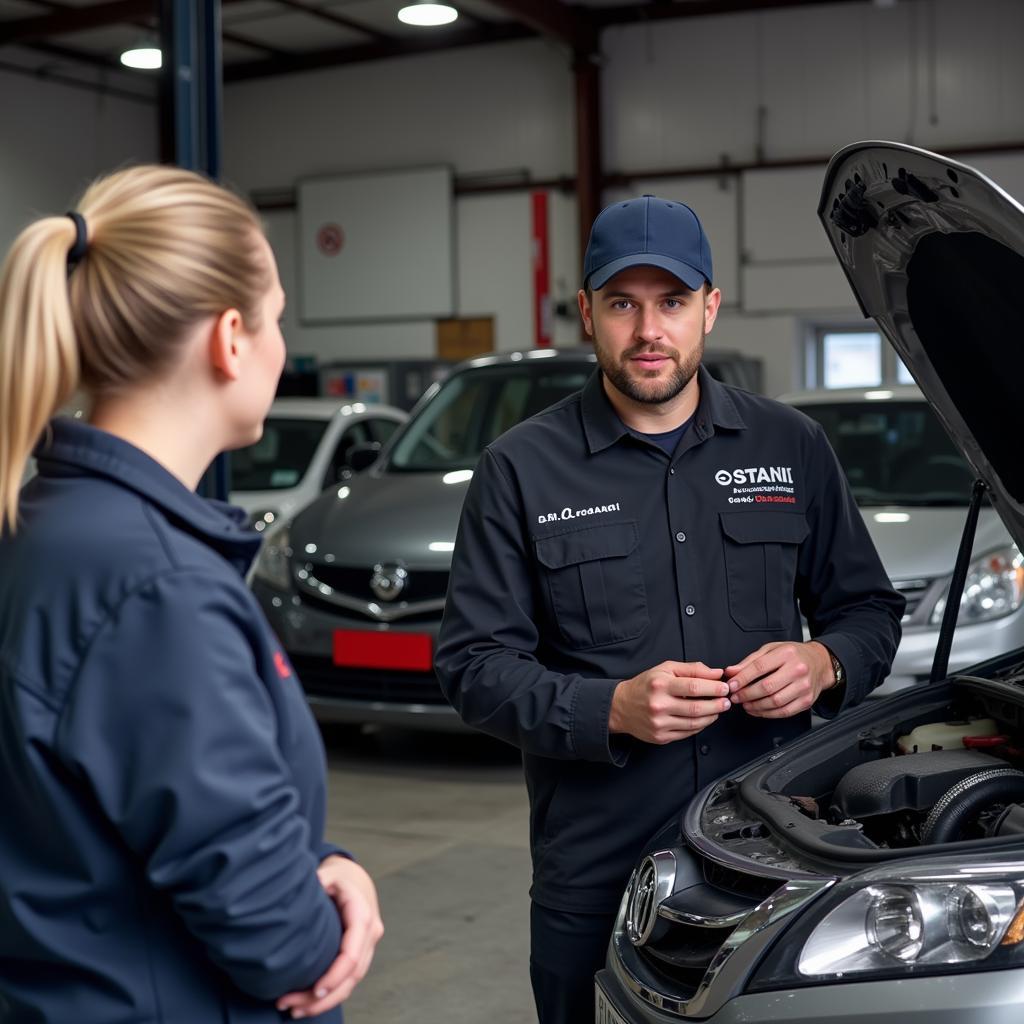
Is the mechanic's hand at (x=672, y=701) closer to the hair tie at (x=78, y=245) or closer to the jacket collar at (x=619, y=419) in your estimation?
the jacket collar at (x=619, y=419)

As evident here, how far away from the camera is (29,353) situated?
1.17 meters

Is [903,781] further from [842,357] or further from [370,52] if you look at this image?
[370,52]

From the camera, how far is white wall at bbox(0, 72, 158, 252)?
586 inches

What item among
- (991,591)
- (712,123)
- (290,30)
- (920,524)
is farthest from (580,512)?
(290,30)

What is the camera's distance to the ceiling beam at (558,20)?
508 inches

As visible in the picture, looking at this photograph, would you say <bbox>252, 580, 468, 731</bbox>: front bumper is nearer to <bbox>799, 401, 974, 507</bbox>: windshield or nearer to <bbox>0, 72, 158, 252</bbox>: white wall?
<bbox>799, 401, 974, 507</bbox>: windshield

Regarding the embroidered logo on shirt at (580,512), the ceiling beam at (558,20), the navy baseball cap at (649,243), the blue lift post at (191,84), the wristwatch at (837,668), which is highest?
the ceiling beam at (558,20)

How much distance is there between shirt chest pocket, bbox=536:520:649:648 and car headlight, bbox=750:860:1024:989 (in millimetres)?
606

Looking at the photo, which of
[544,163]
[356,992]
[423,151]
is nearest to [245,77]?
[423,151]

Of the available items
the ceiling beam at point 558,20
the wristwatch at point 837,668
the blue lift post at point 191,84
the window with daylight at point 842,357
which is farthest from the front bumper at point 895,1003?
the window with daylight at point 842,357

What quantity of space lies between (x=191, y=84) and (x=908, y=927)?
4.30 meters

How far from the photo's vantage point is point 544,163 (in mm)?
14734

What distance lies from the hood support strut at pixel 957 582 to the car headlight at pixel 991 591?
231 cm

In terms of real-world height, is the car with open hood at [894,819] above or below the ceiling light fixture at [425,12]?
below
